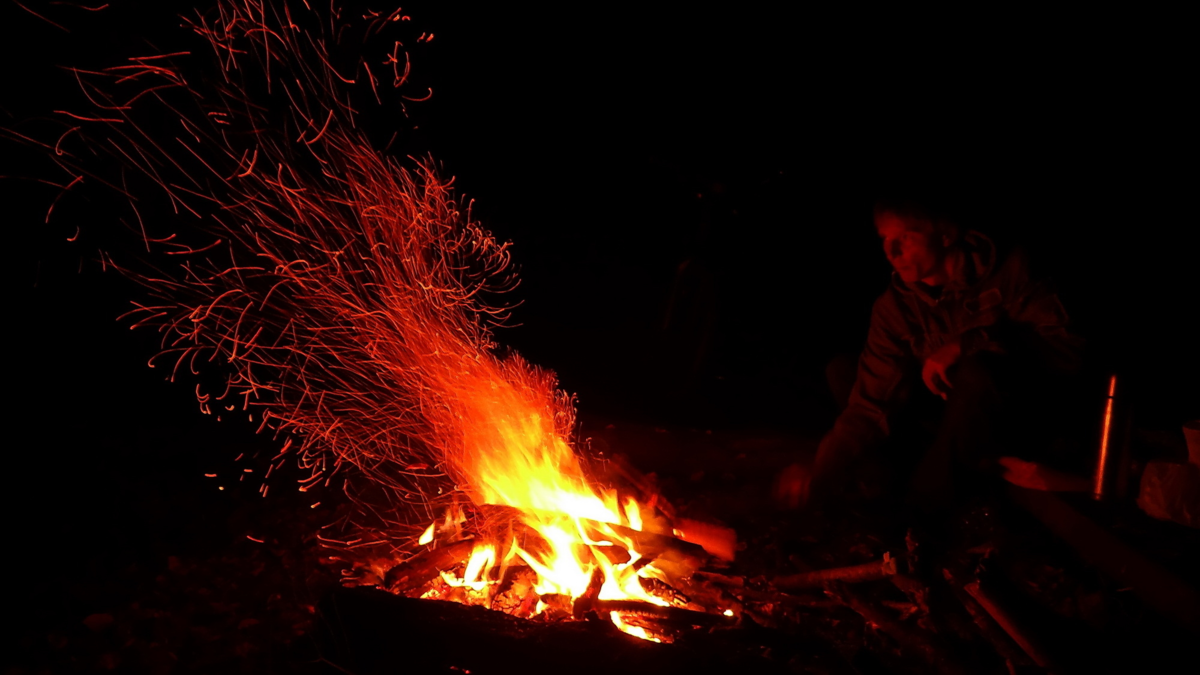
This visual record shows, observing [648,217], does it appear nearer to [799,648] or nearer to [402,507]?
[402,507]

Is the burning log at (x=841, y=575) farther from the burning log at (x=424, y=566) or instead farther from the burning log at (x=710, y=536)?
the burning log at (x=424, y=566)

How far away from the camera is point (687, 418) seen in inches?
215

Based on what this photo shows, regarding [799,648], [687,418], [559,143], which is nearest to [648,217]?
[559,143]

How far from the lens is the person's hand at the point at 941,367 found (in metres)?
3.44

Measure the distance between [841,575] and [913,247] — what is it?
147cm

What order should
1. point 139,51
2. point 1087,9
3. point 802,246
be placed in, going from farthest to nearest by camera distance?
point 802,246, point 1087,9, point 139,51

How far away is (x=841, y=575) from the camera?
270 cm

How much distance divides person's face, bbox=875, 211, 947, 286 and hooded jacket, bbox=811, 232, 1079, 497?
0.07 metres

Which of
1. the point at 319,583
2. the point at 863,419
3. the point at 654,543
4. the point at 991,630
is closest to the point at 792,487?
the point at 863,419

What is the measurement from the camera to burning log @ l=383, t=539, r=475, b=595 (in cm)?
288

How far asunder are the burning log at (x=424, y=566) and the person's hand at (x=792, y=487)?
4.87ft

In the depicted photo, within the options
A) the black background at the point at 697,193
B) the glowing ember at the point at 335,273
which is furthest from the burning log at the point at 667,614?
the black background at the point at 697,193

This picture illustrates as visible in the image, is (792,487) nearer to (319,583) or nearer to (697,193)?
(319,583)

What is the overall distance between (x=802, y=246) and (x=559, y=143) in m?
3.39
